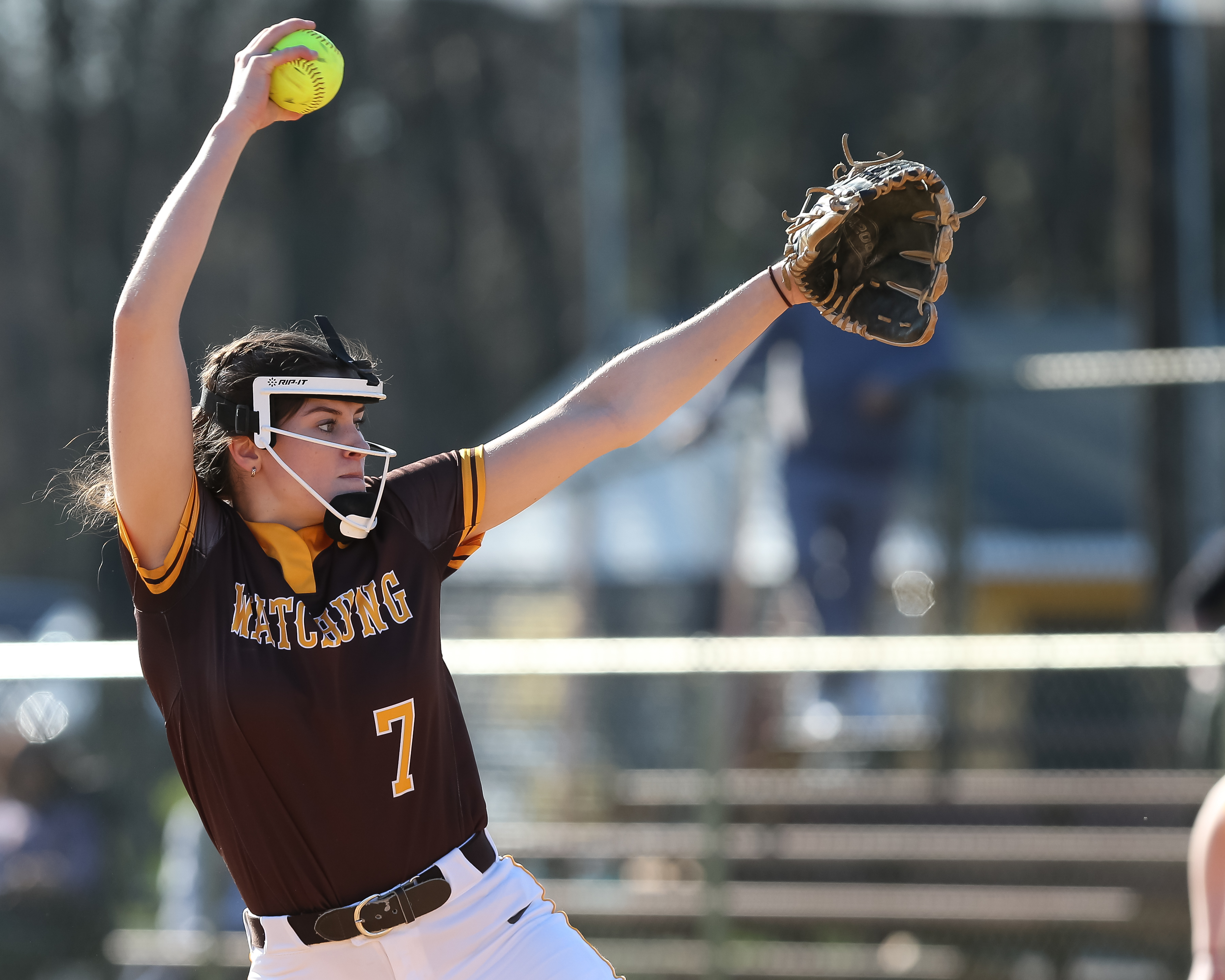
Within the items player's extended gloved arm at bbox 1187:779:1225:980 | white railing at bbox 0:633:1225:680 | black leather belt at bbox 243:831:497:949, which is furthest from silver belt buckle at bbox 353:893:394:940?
white railing at bbox 0:633:1225:680

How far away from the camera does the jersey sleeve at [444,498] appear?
272cm

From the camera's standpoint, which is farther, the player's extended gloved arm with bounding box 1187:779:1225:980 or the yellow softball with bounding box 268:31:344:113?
the player's extended gloved arm with bounding box 1187:779:1225:980

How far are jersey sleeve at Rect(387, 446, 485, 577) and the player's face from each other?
96 mm

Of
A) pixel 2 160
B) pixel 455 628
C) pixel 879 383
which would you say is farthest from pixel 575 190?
pixel 879 383

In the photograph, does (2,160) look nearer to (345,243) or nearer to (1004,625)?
(345,243)

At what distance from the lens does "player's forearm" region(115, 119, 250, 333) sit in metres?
2.35

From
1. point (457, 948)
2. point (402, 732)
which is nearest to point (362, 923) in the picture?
point (457, 948)

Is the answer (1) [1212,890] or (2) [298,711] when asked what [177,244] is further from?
(1) [1212,890]

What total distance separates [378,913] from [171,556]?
731 millimetres

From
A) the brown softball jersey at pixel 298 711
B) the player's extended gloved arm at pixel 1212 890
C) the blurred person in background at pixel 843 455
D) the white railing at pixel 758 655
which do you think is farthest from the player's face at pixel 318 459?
the blurred person in background at pixel 843 455

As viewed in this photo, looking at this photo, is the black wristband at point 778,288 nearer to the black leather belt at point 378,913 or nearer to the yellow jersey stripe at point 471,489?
the yellow jersey stripe at point 471,489

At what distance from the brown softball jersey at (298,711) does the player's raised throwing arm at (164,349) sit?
75 millimetres

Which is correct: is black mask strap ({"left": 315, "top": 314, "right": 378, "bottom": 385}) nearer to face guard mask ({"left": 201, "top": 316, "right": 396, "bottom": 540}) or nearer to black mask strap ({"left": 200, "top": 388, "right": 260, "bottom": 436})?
face guard mask ({"left": 201, "top": 316, "right": 396, "bottom": 540})

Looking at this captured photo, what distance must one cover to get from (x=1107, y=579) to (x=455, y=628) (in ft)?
16.0
